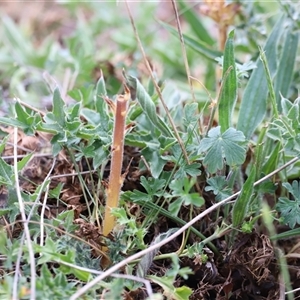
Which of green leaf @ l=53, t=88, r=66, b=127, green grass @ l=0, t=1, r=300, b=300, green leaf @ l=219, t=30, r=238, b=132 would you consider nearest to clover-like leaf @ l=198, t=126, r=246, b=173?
green grass @ l=0, t=1, r=300, b=300

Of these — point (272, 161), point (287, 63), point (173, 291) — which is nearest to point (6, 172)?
point (173, 291)

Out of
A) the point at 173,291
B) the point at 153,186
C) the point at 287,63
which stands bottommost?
the point at 173,291

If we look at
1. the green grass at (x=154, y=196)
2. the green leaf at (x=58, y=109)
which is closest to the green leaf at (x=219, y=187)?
the green grass at (x=154, y=196)

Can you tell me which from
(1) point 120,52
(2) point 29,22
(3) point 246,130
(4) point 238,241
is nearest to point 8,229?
(4) point 238,241

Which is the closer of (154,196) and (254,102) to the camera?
(154,196)

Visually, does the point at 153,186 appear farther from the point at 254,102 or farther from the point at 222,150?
the point at 254,102

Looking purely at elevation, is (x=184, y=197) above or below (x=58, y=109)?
below
